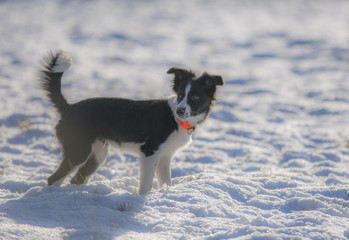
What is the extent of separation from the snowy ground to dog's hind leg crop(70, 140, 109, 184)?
0.24 metres

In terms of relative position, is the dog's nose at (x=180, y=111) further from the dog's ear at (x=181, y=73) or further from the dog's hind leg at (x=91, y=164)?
the dog's hind leg at (x=91, y=164)

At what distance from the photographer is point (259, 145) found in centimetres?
829

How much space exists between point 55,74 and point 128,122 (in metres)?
1.15

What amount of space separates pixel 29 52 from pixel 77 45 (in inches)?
91.7

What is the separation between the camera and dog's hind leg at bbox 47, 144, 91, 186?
519cm

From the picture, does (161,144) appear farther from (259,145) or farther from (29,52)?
(29,52)

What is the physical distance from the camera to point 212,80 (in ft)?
17.6

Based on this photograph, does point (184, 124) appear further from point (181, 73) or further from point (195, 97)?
point (181, 73)

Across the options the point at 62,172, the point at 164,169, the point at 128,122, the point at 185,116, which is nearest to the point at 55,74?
the point at 128,122

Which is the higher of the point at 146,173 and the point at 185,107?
the point at 185,107

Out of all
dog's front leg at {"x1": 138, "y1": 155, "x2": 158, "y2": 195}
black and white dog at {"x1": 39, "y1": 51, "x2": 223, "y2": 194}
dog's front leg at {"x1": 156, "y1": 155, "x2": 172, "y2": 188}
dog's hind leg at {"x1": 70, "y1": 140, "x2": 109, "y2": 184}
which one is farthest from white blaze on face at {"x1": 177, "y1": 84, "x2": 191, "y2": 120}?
dog's hind leg at {"x1": 70, "y1": 140, "x2": 109, "y2": 184}

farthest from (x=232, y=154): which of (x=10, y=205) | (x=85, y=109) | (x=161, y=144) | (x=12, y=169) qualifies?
(x=10, y=205)

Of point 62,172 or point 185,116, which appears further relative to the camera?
point 62,172

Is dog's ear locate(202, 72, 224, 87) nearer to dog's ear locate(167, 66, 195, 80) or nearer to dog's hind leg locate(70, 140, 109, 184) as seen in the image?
dog's ear locate(167, 66, 195, 80)
